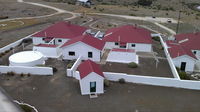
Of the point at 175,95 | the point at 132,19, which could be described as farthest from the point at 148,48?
the point at 132,19

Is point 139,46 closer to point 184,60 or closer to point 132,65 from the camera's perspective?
point 132,65

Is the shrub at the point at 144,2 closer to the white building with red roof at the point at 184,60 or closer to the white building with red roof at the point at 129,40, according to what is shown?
the white building with red roof at the point at 129,40

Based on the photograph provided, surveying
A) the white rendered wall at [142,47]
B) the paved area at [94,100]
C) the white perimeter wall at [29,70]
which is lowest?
the paved area at [94,100]

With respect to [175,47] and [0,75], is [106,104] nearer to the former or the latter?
[0,75]

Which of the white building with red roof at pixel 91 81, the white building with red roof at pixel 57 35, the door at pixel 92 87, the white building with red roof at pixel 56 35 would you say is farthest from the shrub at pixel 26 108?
the white building with red roof at pixel 56 35

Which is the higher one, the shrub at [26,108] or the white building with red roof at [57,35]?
the white building with red roof at [57,35]
